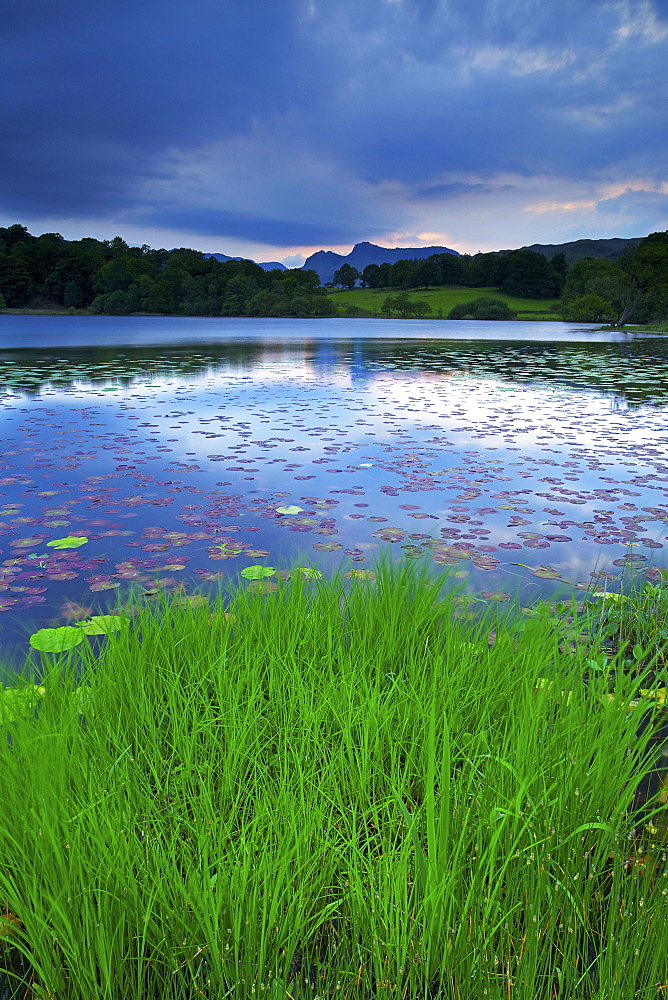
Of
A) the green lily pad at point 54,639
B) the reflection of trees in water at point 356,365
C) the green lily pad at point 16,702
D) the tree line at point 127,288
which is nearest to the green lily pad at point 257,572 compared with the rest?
the green lily pad at point 54,639

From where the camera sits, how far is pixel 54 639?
3428mm

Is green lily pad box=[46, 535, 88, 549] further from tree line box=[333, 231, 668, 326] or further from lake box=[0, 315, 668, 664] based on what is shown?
tree line box=[333, 231, 668, 326]

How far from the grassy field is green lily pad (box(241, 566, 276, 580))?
342ft

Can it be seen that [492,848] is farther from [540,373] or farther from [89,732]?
[540,373]

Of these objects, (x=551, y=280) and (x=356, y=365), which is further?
(x=551, y=280)

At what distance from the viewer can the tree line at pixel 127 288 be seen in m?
98.0

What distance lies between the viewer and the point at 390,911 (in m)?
1.62

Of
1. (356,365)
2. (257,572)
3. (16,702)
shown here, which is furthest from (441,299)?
(16,702)

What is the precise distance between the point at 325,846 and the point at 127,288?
361 feet

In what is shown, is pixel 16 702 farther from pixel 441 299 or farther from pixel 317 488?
pixel 441 299

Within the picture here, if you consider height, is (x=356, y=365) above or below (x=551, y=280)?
below

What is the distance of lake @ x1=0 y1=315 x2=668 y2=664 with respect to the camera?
4.66 metres

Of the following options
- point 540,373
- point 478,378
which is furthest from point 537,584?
point 540,373

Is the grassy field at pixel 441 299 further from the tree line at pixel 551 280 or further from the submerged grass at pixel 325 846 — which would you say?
the submerged grass at pixel 325 846
